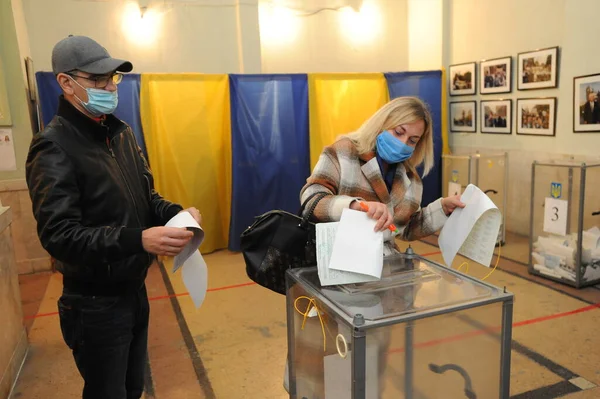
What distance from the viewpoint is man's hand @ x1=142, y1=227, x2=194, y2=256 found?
134 cm

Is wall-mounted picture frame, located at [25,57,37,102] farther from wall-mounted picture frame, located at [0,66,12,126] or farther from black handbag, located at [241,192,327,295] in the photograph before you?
black handbag, located at [241,192,327,295]

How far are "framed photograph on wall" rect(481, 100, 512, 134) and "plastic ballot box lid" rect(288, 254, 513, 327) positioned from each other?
409cm

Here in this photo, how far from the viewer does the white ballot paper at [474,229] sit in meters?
1.50

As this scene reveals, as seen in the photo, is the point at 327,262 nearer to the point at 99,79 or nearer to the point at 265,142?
the point at 99,79

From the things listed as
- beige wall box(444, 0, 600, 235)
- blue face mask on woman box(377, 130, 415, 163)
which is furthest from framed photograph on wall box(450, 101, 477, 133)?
blue face mask on woman box(377, 130, 415, 163)

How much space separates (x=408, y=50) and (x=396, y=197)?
17.4 feet

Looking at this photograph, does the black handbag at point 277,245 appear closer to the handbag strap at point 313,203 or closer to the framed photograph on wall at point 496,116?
the handbag strap at point 313,203

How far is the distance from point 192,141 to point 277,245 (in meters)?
3.47

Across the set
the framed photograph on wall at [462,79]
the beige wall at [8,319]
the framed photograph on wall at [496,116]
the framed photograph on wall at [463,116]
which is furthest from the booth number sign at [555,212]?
the beige wall at [8,319]

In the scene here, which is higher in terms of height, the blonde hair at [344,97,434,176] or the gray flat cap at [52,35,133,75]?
the gray flat cap at [52,35,133,75]

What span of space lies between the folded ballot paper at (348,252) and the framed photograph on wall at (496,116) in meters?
4.34

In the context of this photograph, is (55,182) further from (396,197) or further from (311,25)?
(311,25)

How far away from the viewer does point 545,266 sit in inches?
153

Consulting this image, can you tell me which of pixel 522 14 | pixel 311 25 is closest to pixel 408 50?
pixel 311 25
